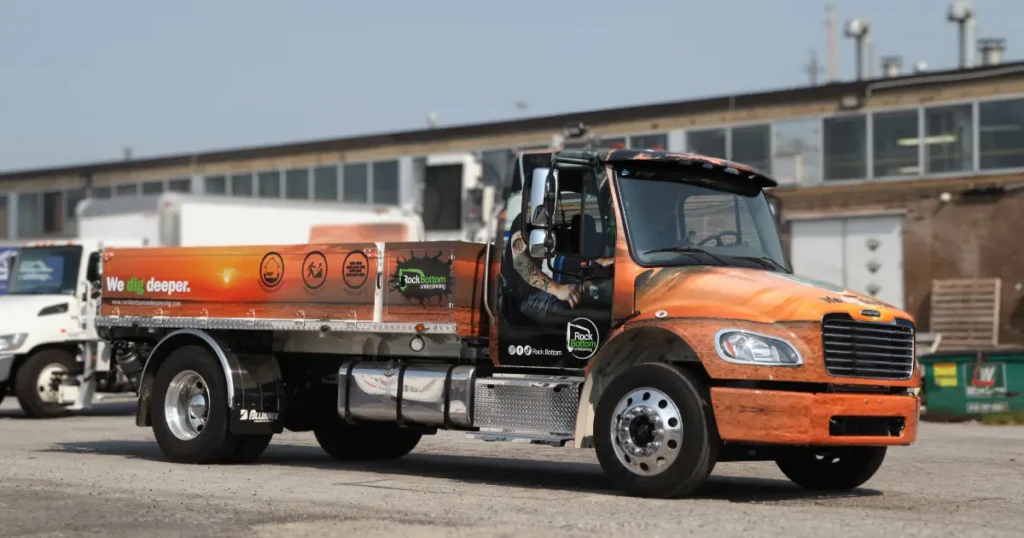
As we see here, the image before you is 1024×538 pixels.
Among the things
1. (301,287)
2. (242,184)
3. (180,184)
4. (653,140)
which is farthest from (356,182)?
(301,287)

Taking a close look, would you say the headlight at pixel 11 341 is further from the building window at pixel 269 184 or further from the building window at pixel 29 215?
the building window at pixel 29 215

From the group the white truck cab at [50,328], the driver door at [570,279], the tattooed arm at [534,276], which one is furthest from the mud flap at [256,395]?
the white truck cab at [50,328]

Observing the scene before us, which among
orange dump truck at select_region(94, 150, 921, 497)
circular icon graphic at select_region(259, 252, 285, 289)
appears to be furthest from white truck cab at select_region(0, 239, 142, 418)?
circular icon graphic at select_region(259, 252, 285, 289)

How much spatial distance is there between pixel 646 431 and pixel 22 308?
1322 cm

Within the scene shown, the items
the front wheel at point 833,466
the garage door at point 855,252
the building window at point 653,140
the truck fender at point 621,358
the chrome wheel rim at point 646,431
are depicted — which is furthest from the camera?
the building window at point 653,140

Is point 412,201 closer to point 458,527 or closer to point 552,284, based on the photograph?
point 552,284

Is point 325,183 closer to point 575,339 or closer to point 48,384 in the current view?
point 48,384

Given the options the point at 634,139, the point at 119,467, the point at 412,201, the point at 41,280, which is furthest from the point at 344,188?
the point at 119,467

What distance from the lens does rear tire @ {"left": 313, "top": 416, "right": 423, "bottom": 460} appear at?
14.8 meters

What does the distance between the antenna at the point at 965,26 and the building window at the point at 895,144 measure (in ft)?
37.9

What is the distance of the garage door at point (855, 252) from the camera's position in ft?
115

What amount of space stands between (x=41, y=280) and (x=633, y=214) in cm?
1301

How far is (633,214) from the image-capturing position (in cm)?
1152

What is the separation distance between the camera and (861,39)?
164 feet
